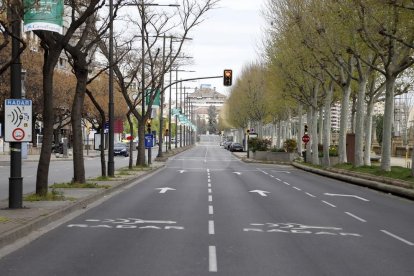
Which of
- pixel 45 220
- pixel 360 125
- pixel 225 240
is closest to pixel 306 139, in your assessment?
pixel 360 125

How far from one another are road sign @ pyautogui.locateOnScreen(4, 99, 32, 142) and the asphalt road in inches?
88.7

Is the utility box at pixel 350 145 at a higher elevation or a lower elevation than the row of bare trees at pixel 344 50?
lower

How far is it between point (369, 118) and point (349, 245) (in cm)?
2874

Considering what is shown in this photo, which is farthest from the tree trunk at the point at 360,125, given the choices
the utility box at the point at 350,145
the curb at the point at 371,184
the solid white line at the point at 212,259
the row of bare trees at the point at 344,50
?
the solid white line at the point at 212,259

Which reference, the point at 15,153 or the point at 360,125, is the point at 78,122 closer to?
the point at 15,153

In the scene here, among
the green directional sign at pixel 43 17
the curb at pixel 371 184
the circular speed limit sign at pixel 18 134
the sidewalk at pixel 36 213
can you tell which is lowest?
the curb at pixel 371 184

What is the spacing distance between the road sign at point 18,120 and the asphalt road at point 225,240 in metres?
2.25

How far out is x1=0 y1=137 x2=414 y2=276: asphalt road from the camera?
8.52 metres

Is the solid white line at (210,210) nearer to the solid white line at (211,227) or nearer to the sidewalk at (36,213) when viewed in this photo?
the solid white line at (211,227)

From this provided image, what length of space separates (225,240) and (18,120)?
18.6 feet

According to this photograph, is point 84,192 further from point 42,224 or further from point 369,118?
point 369,118

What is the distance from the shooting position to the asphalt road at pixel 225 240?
8516mm

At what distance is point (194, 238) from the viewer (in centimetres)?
1121

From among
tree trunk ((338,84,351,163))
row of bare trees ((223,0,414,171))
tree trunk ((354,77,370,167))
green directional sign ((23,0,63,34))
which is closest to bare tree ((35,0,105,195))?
green directional sign ((23,0,63,34))
